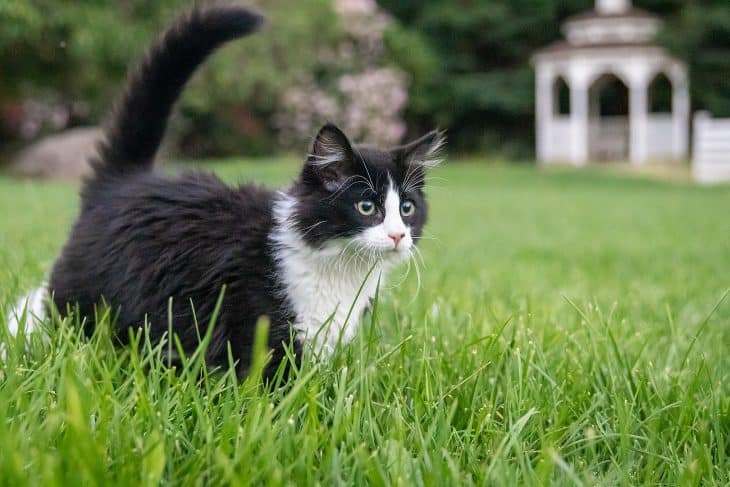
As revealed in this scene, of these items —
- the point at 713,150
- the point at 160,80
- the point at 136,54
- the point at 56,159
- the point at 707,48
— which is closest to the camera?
the point at 160,80

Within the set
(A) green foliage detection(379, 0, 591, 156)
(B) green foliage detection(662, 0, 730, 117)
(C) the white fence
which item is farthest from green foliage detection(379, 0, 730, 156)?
(C) the white fence

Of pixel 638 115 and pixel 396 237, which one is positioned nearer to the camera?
pixel 396 237

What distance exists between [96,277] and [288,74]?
50.4ft

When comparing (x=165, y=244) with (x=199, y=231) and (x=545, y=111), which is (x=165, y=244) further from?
(x=545, y=111)

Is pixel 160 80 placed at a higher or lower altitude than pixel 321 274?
higher

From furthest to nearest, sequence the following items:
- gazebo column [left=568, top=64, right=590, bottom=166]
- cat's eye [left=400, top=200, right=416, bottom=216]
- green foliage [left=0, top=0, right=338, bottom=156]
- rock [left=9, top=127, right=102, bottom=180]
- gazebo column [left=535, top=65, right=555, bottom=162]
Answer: gazebo column [left=535, top=65, right=555, bottom=162]
gazebo column [left=568, top=64, right=590, bottom=166]
rock [left=9, top=127, right=102, bottom=180]
green foliage [left=0, top=0, right=338, bottom=156]
cat's eye [left=400, top=200, right=416, bottom=216]

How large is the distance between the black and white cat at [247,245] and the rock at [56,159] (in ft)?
34.7

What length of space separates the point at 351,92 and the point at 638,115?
690cm

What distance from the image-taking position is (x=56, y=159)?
40.6 feet

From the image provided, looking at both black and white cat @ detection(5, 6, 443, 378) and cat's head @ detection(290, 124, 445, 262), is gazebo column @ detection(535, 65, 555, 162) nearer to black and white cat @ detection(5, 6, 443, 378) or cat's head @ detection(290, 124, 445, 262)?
black and white cat @ detection(5, 6, 443, 378)

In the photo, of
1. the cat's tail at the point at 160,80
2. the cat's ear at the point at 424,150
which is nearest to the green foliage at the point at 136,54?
the cat's tail at the point at 160,80

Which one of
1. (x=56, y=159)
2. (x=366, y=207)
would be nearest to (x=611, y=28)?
(x=56, y=159)

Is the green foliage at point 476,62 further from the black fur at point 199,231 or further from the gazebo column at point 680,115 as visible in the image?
the black fur at point 199,231

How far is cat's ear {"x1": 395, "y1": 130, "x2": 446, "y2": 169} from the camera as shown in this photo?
6.82 feet
